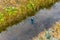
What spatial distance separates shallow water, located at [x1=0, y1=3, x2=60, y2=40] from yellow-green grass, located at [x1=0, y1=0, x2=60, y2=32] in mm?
630

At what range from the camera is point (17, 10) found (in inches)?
745

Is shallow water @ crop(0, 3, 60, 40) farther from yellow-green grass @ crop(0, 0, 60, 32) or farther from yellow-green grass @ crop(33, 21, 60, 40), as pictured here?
yellow-green grass @ crop(0, 0, 60, 32)

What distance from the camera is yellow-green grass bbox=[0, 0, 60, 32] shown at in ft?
59.1

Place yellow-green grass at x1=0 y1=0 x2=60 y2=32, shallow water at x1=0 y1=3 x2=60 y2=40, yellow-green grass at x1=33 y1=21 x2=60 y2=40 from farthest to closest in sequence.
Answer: yellow-green grass at x1=0 y1=0 x2=60 y2=32 < shallow water at x1=0 y1=3 x2=60 y2=40 < yellow-green grass at x1=33 y1=21 x2=60 y2=40

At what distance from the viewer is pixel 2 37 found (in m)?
16.2

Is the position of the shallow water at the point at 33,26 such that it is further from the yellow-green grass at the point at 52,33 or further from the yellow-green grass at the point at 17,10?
the yellow-green grass at the point at 17,10

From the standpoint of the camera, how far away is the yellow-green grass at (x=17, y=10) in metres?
18.0

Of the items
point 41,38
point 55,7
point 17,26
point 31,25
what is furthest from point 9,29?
point 55,7

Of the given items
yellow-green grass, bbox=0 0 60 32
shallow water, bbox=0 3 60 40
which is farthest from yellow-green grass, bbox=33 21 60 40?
yellow-green grass, bbox=0 0 60 32

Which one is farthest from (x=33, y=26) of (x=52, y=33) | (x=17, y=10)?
(x=17, y=10)

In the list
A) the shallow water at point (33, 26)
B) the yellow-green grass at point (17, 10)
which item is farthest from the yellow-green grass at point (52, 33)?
the yellow-green grass at point (17, 10)

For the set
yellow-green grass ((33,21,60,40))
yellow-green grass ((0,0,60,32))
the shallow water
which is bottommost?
yellow-green grass ((33,21,60,40))

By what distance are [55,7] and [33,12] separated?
7.56 feet

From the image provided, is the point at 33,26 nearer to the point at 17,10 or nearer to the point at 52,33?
the point at 52,33
